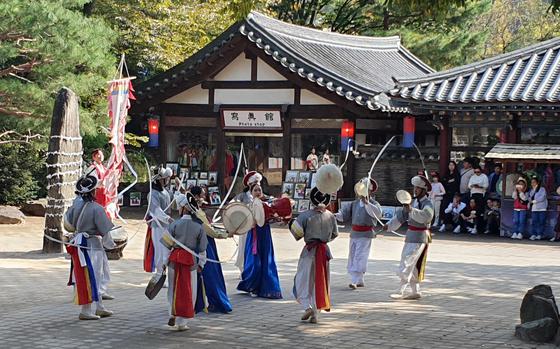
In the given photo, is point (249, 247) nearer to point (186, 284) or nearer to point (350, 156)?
point (186, 284)

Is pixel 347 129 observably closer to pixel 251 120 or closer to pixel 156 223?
pixel 251 120

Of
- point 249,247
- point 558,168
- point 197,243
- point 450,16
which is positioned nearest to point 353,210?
point 249,247

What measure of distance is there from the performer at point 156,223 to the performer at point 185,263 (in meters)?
2.73

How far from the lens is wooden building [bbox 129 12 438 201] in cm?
2536

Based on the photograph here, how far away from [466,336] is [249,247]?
3888 mm

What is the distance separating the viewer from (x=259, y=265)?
12750mm

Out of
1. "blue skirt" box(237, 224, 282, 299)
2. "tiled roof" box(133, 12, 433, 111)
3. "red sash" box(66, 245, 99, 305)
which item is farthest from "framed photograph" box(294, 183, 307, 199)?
"red sash" box(66, 245, 99, 305)

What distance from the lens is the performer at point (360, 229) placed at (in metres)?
13.6

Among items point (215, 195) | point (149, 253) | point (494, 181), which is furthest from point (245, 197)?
point (215, 195)

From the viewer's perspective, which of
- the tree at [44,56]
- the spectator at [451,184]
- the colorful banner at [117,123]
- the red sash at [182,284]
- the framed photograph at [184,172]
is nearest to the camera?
the red sash at [182,284]

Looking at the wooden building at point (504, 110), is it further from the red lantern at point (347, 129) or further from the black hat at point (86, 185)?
the black hat at point (86, 185)

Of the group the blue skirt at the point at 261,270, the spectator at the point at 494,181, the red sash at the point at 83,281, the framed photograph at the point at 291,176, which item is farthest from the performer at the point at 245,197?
the framed photograph at the point at 291,176

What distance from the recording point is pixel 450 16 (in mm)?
38094

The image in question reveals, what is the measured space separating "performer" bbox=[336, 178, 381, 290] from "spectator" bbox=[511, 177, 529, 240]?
8599mm
